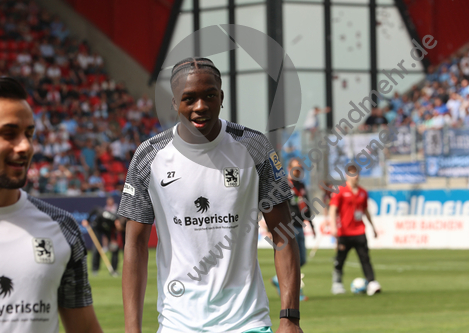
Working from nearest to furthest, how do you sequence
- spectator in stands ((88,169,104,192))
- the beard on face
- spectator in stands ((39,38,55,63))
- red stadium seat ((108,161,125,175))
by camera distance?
the beard on face
spectator in stands ((88,169,104,192))
red stadium seat ((108,161,125,175))
spectator in stands ((39,38,55,63))

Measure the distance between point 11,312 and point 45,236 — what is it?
30 centimetres

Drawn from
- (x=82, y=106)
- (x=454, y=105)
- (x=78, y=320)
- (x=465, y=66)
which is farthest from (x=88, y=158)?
(x=78, y=320)

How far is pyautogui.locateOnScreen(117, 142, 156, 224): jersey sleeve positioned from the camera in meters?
3.73

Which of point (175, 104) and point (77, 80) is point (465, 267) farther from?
point (77, 80)

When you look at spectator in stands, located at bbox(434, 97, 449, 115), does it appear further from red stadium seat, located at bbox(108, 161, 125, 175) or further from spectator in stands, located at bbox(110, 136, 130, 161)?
spectator in stands, located at bbox(110, 136, 130, 161)

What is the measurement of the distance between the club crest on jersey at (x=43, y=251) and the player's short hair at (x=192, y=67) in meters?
1.19

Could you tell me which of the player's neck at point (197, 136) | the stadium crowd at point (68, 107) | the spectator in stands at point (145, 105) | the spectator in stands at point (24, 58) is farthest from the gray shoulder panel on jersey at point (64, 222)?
the spectator in stands at point (24, 58)

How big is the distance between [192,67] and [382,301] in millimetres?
9090

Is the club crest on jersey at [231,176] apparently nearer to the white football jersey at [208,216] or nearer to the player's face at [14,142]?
the white football jersey at [208,216]

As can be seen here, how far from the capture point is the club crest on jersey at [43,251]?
106 inches

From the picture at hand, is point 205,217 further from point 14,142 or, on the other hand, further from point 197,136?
point 14,142

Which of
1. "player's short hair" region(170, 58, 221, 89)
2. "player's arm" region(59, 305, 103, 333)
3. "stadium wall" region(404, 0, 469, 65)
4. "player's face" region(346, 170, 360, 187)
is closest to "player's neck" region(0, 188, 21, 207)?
"player's arm" region(59, 305, 103, 333)

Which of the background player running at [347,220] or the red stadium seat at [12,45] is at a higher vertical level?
the red stadium seat at [12,45]

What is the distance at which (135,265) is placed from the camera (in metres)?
3.71
